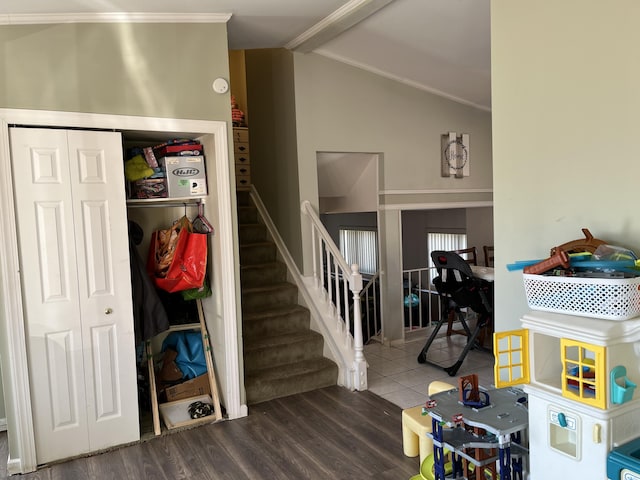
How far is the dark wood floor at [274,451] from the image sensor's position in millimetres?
2703

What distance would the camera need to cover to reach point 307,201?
435 centimetres

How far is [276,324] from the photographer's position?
4148 millimetres

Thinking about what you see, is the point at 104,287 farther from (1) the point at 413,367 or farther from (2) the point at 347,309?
(1) the point at 413,367

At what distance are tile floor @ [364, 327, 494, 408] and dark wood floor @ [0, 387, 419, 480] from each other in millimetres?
296

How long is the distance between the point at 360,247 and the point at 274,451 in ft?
24.1

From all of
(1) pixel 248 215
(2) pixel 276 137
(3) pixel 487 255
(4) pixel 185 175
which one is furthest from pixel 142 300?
(3) pixel 487 255

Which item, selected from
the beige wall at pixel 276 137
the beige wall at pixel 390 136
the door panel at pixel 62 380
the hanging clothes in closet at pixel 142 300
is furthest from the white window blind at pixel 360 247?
the door panel at pixel 62 380

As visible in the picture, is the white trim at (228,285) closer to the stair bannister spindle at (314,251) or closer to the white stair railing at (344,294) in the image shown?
the white stair railing at (344,294)

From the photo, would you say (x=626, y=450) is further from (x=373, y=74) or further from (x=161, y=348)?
(x=373, y=74)

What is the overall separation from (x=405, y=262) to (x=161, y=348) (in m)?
6.47

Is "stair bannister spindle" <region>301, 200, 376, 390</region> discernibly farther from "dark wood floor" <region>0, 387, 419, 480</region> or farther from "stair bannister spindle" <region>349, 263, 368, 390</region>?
"dark wood floor" <region>0, 387, 419, 480</region>

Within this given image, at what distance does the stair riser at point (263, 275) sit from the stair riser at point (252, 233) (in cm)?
41

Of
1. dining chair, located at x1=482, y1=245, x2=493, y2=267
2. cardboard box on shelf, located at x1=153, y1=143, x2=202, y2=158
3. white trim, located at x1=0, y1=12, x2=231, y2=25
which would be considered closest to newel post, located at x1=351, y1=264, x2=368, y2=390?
cardboard box on shelf, located at x1=153, y1=143, x2=202, y2=158

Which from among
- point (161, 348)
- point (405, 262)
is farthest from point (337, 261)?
point (405, 262)
